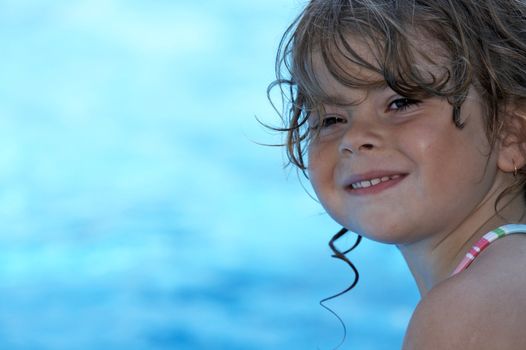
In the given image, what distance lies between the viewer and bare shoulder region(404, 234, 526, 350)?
1744 millimetres

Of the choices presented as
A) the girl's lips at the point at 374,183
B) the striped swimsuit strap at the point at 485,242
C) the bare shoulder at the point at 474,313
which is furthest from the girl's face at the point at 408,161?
the bare shoulder at the point at 474,313

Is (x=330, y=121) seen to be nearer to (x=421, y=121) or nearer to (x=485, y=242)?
(x=421, y=121)

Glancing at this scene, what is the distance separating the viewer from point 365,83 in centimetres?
220

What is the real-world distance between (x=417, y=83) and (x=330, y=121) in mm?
256

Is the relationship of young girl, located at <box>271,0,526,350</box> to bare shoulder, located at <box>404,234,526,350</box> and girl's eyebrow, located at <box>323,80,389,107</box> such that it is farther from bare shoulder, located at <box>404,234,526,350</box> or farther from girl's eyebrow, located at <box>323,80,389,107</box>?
bare shoulder, located at <box>404,234,526,350</box>

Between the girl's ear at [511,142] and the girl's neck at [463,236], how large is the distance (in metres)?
0.06

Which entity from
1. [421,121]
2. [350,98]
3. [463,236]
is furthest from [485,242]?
[350,98]

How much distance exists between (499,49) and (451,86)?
0.66ft

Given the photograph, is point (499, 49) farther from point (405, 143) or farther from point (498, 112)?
point (405, 143)

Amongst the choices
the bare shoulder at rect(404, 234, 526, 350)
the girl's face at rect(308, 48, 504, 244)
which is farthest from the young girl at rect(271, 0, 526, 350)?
the bare shoulder at rect(404, 234, 526, 350)

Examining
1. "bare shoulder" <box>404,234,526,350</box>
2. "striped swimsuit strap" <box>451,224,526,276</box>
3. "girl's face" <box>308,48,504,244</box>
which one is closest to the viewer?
"bare shoulder" <box>404,234,526,350</box>

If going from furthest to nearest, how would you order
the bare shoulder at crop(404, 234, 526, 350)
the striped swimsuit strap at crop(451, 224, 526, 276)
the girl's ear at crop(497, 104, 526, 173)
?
the girl's ear at crop(497, 104, 526, 173) → the striped swimsuit strap at crop(451, 224, 526, 276) → the bare shoulder at crop(404, 234, 526, 350)

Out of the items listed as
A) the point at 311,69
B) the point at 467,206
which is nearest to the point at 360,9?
the point at 311,69

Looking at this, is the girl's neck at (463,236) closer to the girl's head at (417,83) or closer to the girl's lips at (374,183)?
the girl's head at (417,83)
